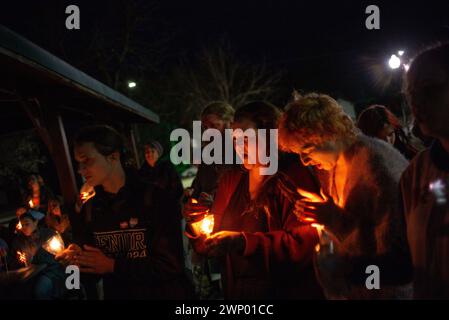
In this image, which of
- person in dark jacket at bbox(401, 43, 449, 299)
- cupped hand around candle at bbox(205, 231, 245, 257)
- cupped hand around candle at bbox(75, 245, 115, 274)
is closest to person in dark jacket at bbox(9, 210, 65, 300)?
cupped hand around candle at bbox(75, 245, 115, 274)

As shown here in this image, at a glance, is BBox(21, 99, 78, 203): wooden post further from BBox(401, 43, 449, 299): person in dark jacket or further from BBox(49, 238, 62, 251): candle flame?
BBox(401, 43, 449, 299): person in dark jacket

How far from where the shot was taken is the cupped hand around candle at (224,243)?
2.46m

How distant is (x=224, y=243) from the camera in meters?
2.46

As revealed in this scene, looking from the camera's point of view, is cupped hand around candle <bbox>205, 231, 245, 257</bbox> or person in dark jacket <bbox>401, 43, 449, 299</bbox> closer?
person in dark jacket <bbox>401, 43, 449, 299</bbox>

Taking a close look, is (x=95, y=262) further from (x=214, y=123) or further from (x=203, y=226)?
(x=214, y=123)

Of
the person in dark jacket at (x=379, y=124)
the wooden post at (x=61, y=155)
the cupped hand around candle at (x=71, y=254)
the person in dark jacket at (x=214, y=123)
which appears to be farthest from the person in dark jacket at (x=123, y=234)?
the wooden post at (x=61, y=155)

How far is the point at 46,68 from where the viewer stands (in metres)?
3.71

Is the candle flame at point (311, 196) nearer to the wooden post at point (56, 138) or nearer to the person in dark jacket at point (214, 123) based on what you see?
the person in dark jacket at point (214, 123)

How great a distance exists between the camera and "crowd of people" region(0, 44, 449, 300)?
181 centimetres

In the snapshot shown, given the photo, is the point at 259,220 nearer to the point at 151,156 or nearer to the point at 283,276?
the point at 283,276

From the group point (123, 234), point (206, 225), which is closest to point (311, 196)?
point (206, 225)

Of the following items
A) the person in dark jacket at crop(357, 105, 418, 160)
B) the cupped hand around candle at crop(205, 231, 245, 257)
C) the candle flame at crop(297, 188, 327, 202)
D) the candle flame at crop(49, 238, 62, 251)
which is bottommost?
the candle flame at crop(49, 238, 62, 251)

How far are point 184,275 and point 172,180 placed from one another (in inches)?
143

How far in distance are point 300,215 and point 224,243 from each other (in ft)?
1.70
